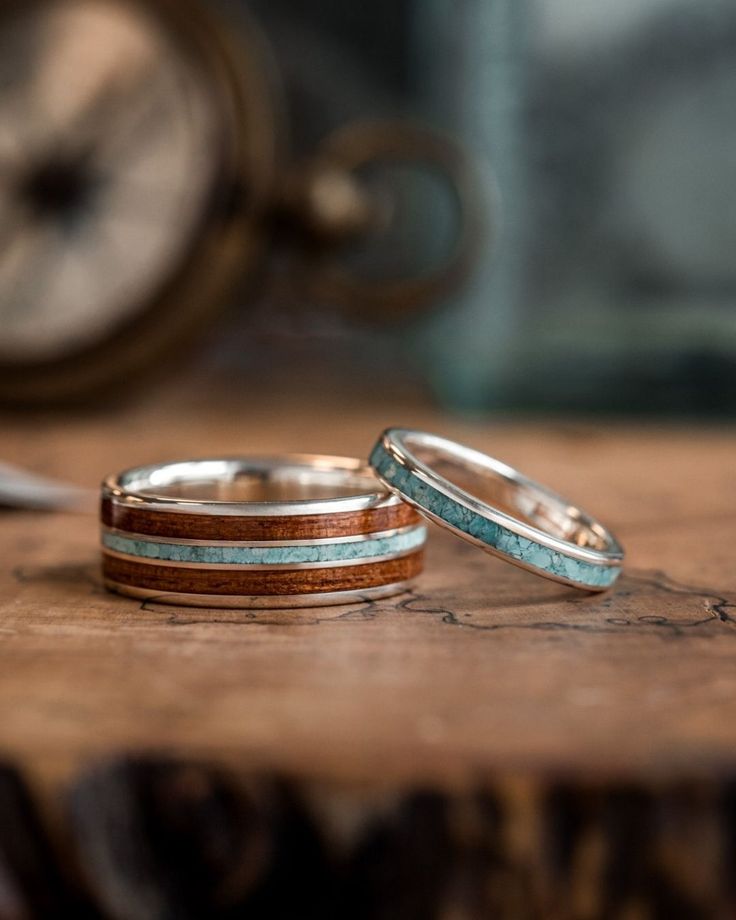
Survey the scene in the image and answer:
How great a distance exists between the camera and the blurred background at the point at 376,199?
52.6 inches

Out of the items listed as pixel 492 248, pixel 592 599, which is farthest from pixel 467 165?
pixel 592 599

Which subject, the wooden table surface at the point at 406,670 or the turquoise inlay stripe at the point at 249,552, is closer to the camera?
the wooden table surface at the point at 406,670

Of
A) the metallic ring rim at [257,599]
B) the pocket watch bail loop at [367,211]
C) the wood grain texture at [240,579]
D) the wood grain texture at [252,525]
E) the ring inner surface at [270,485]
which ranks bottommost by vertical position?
the metallic ring rim at [257,599]

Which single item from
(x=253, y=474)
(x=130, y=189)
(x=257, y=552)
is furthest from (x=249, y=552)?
(x=130, y=189)

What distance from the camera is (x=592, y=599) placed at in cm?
59

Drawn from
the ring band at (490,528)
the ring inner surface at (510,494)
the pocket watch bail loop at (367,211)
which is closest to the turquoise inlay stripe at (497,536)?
the ring band at (490,528)

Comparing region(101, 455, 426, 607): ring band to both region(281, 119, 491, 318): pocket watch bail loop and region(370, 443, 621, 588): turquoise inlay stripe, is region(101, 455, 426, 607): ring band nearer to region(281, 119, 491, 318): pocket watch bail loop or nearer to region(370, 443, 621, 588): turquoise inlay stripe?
region(370, 443, 621, 588): turquoise inlay stripe

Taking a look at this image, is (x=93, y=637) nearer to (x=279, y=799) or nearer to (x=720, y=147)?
(x=279, y=799)

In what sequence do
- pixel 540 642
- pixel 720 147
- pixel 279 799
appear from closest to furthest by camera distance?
1. pixel 279 799
2. pixel 540 642
3. pixel 720 147

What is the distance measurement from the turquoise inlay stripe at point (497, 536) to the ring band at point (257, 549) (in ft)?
0.12

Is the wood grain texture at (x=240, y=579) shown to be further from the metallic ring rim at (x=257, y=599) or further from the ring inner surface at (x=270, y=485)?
the ring inner surface at (x=270, y=485)

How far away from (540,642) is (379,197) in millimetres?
1359

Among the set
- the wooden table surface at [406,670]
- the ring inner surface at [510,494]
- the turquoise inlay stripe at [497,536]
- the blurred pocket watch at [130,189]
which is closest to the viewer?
the wooden table surface at [406,670]

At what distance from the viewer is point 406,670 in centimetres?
46
